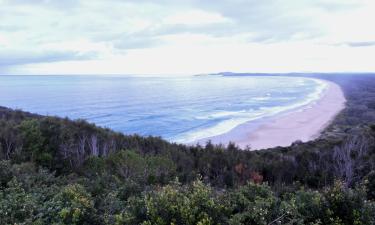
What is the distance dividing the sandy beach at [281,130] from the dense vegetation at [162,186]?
16080 millimetres

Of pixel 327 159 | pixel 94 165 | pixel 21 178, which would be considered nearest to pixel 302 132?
pixel 327 159

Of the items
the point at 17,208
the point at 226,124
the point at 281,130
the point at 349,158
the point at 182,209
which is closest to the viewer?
the point at 182,209

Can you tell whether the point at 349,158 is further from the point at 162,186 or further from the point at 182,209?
the point at 182,209

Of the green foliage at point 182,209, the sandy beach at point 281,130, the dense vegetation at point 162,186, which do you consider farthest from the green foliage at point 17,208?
the sandy beach at point 281,130

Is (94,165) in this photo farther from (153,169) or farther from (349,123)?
(349,123)

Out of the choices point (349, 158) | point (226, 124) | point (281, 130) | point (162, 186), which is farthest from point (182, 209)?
point (226, 124)

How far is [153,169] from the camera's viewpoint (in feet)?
33.0

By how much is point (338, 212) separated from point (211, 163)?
9.09 m

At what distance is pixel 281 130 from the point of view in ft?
132

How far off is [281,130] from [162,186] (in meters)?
34.3

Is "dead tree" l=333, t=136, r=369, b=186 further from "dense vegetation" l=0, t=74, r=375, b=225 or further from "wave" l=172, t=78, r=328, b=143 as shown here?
"wave" l=172, t=78, r=328, b=143

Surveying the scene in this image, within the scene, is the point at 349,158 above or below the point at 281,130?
above

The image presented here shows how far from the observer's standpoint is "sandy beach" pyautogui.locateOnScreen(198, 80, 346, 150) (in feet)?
112

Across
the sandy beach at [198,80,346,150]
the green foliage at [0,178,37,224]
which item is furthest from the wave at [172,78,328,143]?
the green foliage at [0,178,37,224]
